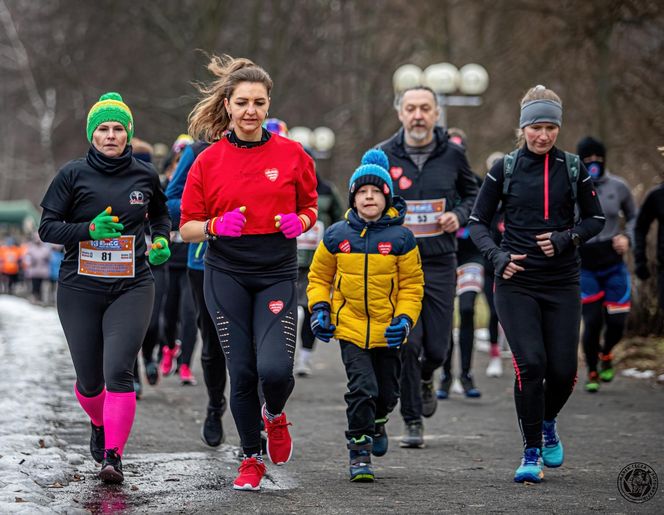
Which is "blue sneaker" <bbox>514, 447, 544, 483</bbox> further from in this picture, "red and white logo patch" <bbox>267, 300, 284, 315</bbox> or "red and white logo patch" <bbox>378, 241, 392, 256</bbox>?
"red and white logo patch" <bbox>267, 300, 284, 315</bbox>

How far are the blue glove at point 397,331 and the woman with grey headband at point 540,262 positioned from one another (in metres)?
0.54

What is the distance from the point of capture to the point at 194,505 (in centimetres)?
602

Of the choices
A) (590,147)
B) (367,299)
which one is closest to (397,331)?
(367,299)

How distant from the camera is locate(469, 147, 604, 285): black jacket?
22.6 ft

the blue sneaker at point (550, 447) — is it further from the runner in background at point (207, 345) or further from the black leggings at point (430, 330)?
the runner in background at point (207, 345)

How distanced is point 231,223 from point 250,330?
2.02ft

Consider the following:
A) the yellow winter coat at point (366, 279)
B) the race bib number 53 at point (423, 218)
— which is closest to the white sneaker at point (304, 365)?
the race bib number 53 at point (423, 218)

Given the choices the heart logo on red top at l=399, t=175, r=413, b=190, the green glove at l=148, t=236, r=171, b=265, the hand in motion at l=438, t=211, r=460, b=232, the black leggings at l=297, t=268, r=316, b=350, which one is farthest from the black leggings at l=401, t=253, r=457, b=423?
the black leggings at l=297, t=268, r=316, b=350

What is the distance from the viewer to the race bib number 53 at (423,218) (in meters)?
8.46

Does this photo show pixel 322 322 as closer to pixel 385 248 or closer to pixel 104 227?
pixel 385 248

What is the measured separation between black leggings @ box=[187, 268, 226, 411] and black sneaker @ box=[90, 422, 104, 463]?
2.85ft

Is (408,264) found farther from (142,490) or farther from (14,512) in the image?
(14,512)

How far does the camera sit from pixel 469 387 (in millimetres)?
11227

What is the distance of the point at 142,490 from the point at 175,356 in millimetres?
6718
